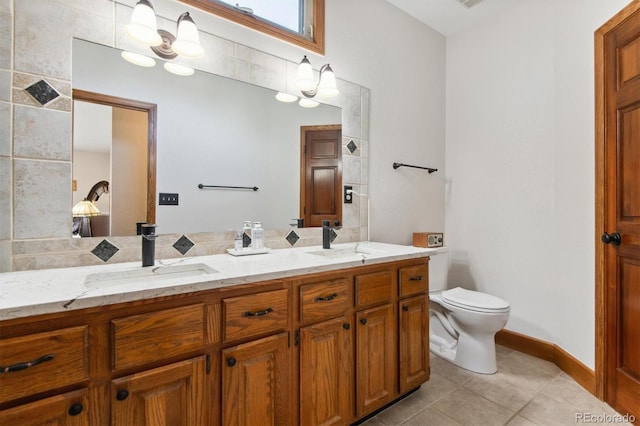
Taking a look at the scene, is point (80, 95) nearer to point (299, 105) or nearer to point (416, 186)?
point (299, 105)

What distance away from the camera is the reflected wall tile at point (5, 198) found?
3.67ft

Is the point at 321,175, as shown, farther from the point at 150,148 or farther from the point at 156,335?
the point at 156,335

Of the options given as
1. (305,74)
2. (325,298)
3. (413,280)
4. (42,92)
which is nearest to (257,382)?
(325,298)

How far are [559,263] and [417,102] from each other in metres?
1.70

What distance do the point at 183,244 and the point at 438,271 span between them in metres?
1.93

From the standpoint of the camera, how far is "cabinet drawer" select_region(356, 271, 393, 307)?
145 cm

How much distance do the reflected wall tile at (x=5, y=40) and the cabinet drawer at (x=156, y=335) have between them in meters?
1.13

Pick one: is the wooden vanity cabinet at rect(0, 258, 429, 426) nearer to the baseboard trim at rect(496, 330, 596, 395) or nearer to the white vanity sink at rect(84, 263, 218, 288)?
the white vanity sink at rect(84, 263, 218, 288)

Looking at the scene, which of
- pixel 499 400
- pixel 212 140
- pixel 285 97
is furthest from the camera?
pixel 285 97

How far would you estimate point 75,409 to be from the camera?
81 cm

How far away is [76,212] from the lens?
1254 mm

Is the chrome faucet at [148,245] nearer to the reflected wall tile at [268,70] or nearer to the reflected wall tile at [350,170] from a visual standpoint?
the reflected wall tile at [268,70]

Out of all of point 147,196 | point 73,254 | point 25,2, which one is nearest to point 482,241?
point 147,196

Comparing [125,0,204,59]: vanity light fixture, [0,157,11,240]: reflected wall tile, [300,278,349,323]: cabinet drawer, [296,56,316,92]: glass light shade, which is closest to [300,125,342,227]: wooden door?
[296,56,316,92]: glass light shade
